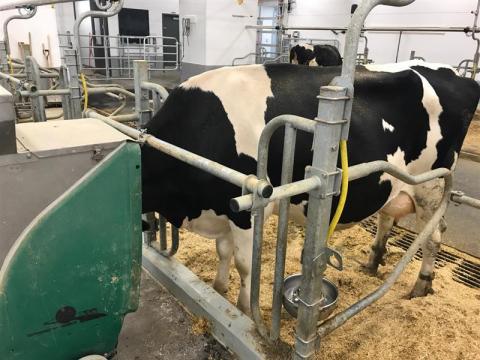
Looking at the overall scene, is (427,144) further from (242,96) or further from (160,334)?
(160,334)

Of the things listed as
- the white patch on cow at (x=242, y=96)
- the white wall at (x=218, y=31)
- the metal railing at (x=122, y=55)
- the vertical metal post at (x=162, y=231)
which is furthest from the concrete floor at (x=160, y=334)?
the white wall at (x=218, y=31)

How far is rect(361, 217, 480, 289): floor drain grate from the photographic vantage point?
3139 millimetres

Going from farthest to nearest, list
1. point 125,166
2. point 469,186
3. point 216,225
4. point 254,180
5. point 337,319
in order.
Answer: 1. point 469,186
2. point 216,225
3. point 337,319
4. point 125,166
5. point 254,180

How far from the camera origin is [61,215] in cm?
131

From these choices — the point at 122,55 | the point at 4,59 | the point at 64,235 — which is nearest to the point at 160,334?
the point at 64,235

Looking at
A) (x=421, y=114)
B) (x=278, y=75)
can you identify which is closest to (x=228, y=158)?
(x=278, y=75)

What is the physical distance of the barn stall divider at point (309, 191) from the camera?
3.72 ft

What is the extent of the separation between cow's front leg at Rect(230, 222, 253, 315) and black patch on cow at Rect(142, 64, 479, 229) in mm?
68

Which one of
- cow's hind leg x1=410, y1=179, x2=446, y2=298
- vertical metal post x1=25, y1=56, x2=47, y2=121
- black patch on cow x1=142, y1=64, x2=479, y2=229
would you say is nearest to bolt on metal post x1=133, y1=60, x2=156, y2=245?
black patch on cow x1=142, y1=64, x2=479, y2=229

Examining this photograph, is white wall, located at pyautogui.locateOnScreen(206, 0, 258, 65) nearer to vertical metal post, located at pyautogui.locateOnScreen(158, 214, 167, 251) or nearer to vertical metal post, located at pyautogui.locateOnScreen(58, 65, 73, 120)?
vertical metal post, located at pyautogui.locateOnScreen(58, 65, 73, 120)

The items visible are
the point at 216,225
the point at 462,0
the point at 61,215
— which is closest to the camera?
the point at 61,215

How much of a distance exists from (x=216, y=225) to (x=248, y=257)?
272mm

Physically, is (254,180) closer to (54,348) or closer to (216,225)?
(54,348)

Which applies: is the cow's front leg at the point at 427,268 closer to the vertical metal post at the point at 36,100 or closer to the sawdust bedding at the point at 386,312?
the sawdust bedding at the point at 386,312
